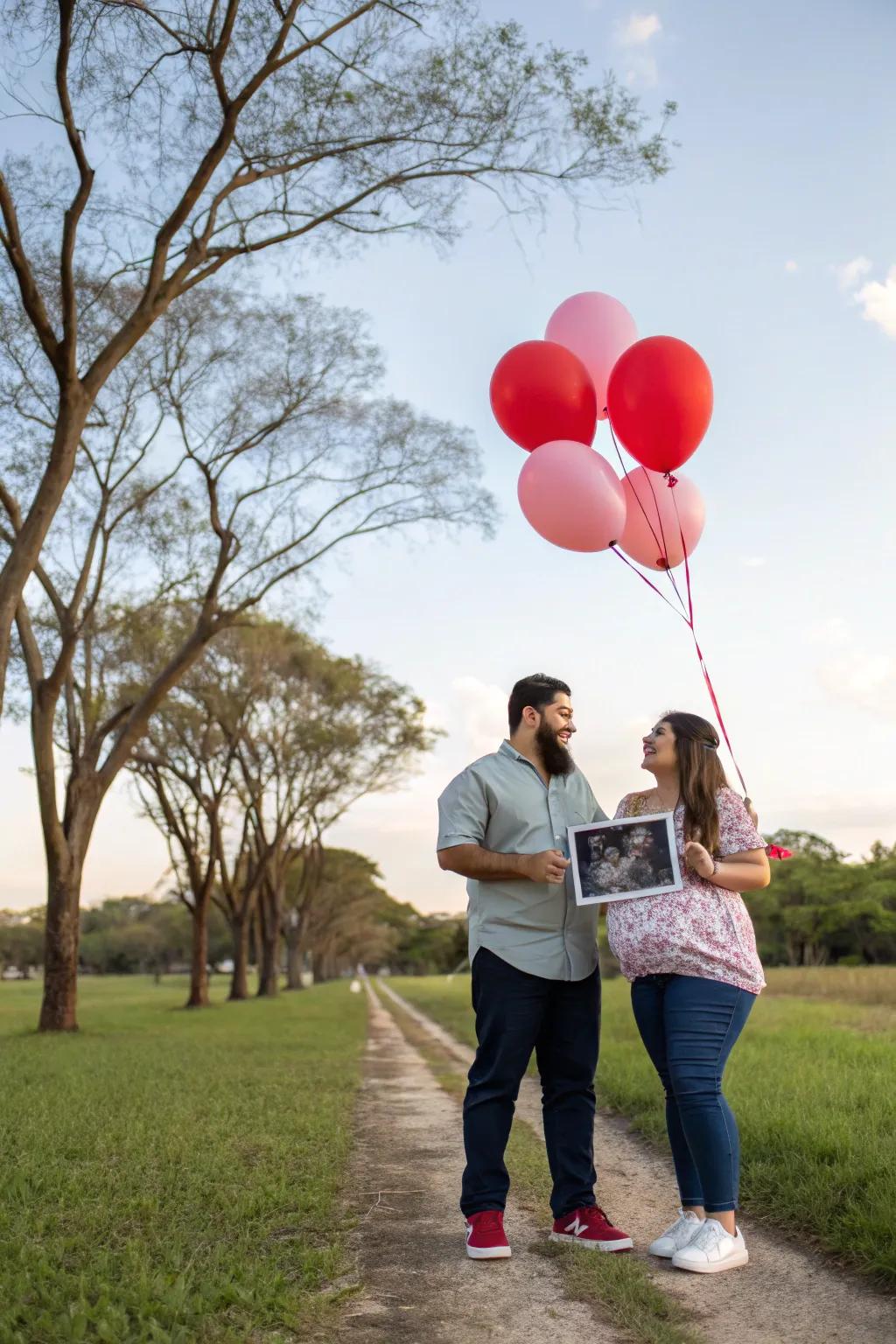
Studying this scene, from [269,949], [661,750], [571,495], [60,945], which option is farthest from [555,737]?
[269,949]

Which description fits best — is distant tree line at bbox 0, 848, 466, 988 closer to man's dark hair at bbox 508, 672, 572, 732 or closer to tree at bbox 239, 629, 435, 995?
tree at bbox 239, 629, 435, 995

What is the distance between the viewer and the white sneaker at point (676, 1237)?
390 centimetres

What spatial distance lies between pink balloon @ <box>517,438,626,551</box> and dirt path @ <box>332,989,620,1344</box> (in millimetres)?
3209

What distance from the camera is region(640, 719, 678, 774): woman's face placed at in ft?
13.6

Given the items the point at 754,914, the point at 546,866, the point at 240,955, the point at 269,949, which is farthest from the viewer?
the point at 754,914

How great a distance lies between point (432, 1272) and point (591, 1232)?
0.65m

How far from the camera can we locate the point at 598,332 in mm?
6191

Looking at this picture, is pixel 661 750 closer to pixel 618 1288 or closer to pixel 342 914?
pixel 618 1288

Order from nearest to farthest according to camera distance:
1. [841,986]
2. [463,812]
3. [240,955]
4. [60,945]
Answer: [463,812] → [60,945] → [841,986] → [240,955]

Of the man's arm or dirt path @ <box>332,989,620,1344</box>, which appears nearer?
dirt path @ <box>332,989,620,1344</box>

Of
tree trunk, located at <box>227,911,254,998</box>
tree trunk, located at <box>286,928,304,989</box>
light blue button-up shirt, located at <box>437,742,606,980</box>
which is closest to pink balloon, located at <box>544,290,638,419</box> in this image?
light blue button-up shirt, located at <box>437,742,606,980</box>

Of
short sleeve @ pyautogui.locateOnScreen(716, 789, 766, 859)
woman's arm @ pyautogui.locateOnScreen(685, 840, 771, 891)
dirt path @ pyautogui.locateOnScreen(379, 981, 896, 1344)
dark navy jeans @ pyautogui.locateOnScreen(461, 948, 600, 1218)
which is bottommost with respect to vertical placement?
dirt path @ pyautogui.locateOnScreen(379, 981, 896, 1344)

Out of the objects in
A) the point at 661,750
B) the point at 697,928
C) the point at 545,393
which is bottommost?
the point at 697,928

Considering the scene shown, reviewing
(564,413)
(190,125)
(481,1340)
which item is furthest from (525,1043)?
(190,125)
